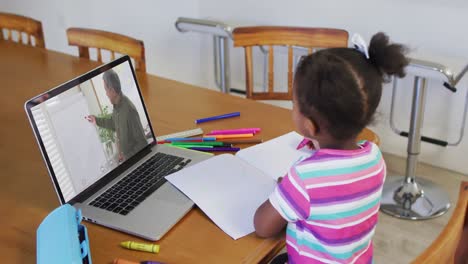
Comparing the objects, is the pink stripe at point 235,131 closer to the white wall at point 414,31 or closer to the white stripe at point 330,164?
the white stripe at point 330,164

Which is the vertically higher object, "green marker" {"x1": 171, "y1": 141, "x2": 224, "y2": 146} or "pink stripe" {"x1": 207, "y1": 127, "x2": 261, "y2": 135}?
"pink stripe" {"x1": 207, "y1": 127, "x2": 261, "y2": 135}

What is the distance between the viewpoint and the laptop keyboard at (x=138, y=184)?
111cm

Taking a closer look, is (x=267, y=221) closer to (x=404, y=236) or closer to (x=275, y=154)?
(x=275, y=154)

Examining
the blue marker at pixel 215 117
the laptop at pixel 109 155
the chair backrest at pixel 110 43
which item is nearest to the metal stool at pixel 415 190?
the blue marker at pixel 215 117

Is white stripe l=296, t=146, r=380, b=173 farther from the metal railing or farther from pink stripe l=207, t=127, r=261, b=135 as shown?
the metal railing

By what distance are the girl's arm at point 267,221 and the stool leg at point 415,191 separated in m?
1.57

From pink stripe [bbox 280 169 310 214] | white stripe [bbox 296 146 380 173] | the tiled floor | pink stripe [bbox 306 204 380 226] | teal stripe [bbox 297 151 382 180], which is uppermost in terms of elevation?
white stripe [bbox 296 146 380 173]

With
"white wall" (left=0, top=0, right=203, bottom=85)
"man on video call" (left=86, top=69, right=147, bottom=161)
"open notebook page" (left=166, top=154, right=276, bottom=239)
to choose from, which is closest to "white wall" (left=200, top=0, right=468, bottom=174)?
"white wall" (left=0, top=0, right=203, bottom=85)

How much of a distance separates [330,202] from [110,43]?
51.8 inches

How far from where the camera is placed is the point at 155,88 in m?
1.76

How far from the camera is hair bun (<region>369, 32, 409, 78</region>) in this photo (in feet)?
3.24

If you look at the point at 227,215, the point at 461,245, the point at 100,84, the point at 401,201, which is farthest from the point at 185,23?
the point at 461,245

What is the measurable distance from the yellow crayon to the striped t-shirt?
0.23 meters

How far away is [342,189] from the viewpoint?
97 centimetres
